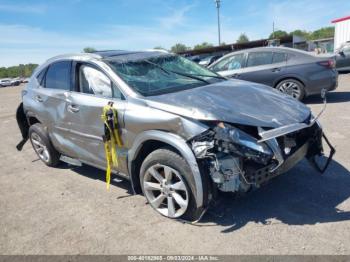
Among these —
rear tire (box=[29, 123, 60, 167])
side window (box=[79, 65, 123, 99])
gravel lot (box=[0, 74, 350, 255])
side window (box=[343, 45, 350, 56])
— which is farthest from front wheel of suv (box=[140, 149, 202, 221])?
side window (box=[343, 45, 350, 56])

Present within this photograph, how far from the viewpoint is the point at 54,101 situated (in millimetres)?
4785

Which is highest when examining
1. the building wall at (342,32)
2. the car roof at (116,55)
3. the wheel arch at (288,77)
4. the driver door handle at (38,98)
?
the building wall at (342,32)

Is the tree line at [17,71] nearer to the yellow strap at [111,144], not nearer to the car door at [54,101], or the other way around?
the car door at [54,101]

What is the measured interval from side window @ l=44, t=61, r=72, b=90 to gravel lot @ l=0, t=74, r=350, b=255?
4.69 ft

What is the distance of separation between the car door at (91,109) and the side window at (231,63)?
5.74 metres

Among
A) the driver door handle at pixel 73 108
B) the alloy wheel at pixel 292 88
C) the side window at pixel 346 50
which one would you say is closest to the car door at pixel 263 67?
the alloy wheel at pixel 292 88

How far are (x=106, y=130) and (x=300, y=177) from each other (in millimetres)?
2540

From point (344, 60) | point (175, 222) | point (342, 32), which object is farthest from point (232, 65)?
point (342, 32)

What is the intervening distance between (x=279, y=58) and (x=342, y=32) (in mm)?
20850

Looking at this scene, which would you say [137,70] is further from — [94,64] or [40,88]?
[40,88]

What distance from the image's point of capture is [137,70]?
4.14 metres

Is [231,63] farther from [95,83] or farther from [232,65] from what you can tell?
[95,83]

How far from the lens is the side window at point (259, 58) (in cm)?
889

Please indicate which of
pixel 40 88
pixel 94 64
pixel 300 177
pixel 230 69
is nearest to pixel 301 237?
pixel 300 177
